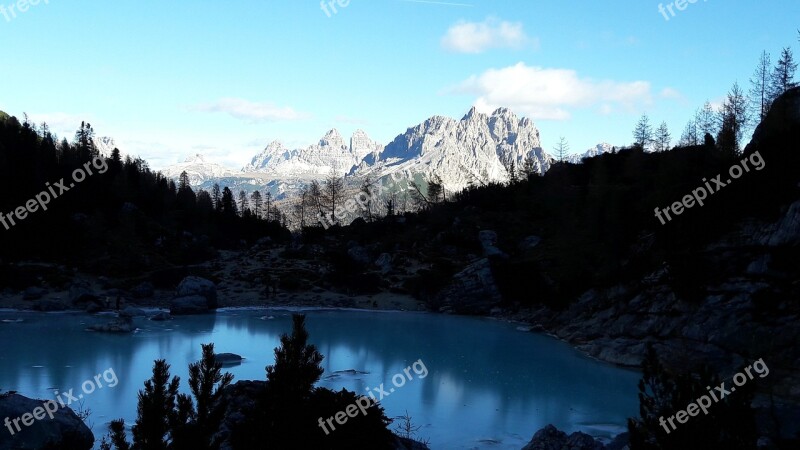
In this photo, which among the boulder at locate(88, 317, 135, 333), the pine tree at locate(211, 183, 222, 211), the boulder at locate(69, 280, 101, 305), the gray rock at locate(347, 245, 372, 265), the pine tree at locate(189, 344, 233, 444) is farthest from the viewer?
the pine tree at locate(211, 183, 222, 211)

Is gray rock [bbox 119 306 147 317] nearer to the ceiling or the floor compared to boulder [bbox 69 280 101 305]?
nearer to the floor

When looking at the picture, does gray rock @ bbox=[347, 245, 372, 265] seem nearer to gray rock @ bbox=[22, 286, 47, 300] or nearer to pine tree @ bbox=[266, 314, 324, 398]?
gray rock @ bbox=[22, 286, 47, 300]

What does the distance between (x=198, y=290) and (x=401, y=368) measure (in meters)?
29.3

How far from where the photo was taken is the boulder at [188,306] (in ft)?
160

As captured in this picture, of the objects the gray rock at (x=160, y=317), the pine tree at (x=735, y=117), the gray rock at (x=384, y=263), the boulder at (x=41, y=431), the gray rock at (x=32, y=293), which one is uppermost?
the pine tree at (x=735, y=117)

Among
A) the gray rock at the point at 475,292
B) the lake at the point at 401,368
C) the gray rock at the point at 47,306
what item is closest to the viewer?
the lake at the point at 401,368

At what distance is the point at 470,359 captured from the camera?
32469 millimetres

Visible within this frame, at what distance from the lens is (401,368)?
29594 mm

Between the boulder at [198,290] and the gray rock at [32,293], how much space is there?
1149cm

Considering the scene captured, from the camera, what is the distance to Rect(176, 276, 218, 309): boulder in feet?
168

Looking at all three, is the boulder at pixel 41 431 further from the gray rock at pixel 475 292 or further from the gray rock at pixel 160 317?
the gray rock at pixel 475 292

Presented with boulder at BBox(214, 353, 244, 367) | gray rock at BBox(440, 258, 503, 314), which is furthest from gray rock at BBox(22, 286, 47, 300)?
gray rock at BBox(440, 258, 503, 314)

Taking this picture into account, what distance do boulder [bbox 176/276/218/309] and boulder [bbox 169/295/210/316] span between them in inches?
30.1

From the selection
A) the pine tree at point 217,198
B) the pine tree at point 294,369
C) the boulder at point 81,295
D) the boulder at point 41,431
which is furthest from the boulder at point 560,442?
the pine tree at point 217,198
